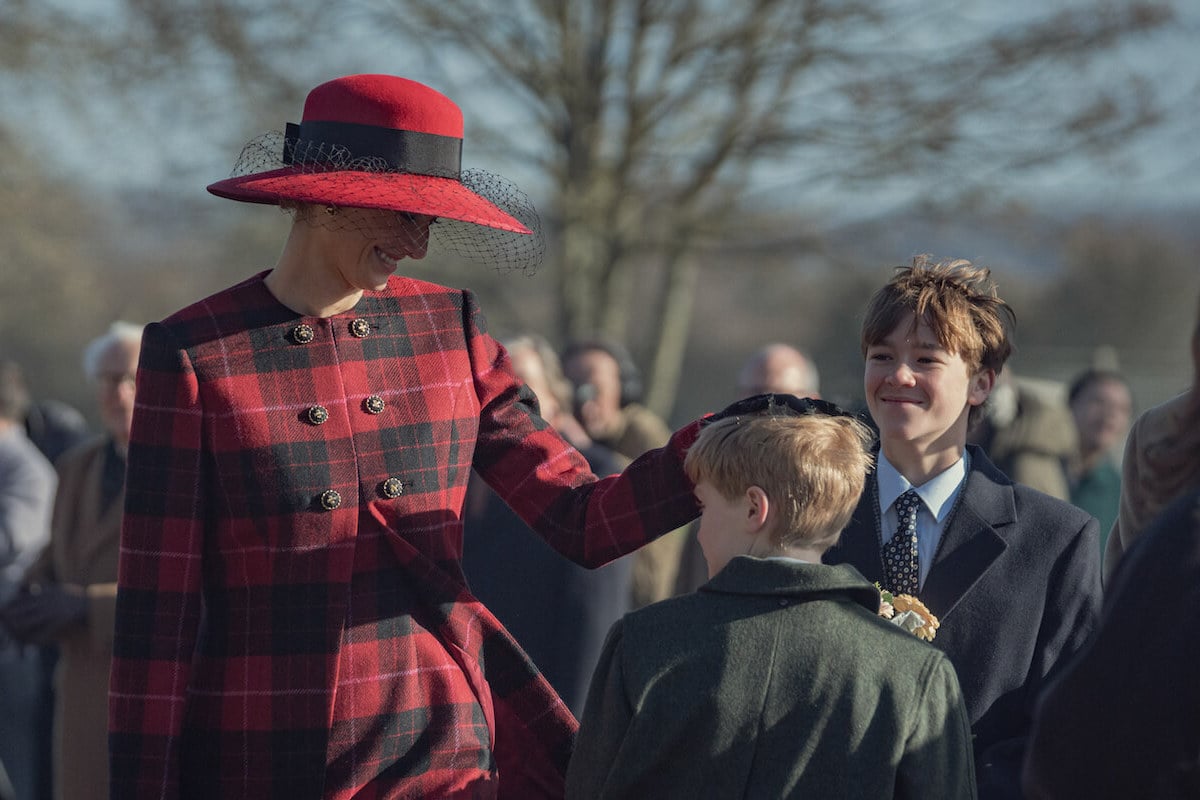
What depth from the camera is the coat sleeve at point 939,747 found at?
2.25m

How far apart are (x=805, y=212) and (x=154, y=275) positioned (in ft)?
21.0

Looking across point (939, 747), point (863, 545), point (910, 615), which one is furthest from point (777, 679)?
point (863, 545)

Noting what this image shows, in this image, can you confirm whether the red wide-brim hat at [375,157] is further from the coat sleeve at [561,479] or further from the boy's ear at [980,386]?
the boy's ear at [980,386]

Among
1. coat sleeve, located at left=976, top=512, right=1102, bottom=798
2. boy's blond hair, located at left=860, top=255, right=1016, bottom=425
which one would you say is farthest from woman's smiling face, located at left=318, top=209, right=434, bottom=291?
coat sleeve, located at left=976, top=512, right=1102, bottom=798

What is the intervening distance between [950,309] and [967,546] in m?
0.44

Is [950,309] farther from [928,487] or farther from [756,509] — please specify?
[756,509]

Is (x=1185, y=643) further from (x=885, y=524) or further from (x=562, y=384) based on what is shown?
(x=562, y=384)

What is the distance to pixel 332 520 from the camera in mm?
2488

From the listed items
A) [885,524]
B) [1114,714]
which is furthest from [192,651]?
[1114,714]

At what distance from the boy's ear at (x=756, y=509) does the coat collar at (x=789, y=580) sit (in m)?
0.05

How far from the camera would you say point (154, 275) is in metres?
13.4

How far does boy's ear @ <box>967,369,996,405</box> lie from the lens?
2.84 metres

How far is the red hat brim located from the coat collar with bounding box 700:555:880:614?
2.32 ft

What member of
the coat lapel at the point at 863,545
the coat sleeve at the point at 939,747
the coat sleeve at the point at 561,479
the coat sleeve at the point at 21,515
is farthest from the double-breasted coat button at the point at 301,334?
the coat sleeve at the point at 21,515
